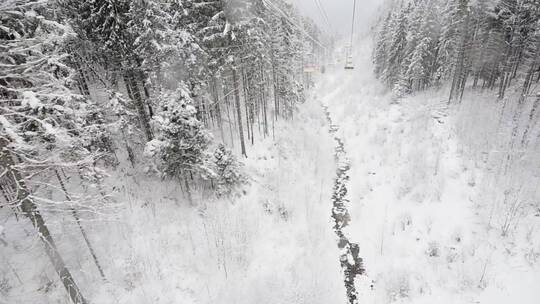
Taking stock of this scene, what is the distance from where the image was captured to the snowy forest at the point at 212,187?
7742 millimetres

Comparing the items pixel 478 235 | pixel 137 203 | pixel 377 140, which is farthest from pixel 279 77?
pixel 478 235

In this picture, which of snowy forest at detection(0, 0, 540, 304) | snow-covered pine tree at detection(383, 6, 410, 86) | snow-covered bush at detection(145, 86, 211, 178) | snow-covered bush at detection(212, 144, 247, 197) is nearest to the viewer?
snowy forest at detection(0, 0, 540, 304)

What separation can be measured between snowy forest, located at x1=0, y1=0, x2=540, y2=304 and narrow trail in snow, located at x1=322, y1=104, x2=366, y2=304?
9cm

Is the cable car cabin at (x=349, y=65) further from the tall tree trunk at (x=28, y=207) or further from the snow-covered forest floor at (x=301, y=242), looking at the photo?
the tall tree trunk at (x=28, y=207)

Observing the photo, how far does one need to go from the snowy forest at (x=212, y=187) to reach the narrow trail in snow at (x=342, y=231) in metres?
0.09

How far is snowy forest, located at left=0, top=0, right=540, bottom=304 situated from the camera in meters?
7.74

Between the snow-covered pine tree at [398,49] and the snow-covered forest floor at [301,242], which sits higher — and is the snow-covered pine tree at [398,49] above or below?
above

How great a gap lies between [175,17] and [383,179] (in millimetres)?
18060

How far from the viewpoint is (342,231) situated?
16047mm

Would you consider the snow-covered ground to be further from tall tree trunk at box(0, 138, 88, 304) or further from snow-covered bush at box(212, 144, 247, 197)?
tall tree trunk at box(0, 138, 88, 304)

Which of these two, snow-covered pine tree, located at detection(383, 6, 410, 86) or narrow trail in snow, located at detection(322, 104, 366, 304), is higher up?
snow-covered pine tree, located at detection(383, 6, 410, 86)

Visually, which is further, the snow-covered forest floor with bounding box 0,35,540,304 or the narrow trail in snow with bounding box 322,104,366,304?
the narrow trail in snow with bounding box 322,104,366,304

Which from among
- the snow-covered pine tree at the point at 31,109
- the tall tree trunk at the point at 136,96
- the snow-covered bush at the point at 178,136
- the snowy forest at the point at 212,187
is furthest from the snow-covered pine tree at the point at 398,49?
the snow-covered pine tree at the point at 31,109

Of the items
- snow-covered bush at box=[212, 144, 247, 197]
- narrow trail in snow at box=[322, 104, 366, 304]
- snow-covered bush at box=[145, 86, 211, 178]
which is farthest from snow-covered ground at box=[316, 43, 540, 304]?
snow-covered bush at box=[145, 86, 211, 178]
